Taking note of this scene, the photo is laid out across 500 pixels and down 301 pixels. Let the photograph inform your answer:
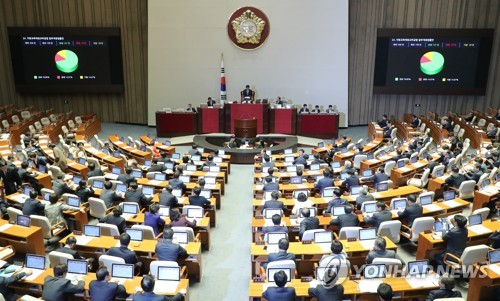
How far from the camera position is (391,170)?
40.8ft

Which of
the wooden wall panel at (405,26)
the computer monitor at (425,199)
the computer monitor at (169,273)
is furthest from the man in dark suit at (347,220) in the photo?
the wooden wall panel at (405,26)

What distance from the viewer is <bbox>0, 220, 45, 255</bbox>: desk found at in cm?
799

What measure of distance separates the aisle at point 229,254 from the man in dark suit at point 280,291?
1.69m

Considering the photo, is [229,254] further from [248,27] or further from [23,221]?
[248,27]

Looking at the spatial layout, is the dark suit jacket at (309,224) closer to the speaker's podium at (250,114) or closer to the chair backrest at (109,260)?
the chair backrest at (109,260)

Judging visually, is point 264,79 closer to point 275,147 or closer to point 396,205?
point 275,147

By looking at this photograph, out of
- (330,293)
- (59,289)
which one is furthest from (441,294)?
(59,289)

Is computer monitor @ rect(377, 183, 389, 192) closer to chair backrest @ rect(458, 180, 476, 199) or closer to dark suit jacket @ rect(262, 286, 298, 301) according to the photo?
chair backrest @ rect(458, 180, 476, 199)

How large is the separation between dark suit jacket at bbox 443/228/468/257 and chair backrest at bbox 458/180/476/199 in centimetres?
342

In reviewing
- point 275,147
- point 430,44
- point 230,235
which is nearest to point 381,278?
point 230,235

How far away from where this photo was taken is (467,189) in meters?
10.7

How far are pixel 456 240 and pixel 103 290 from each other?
5.59 m

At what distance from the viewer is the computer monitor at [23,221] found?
8242 millimetres

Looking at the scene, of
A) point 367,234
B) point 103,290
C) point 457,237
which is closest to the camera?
point 103,290
